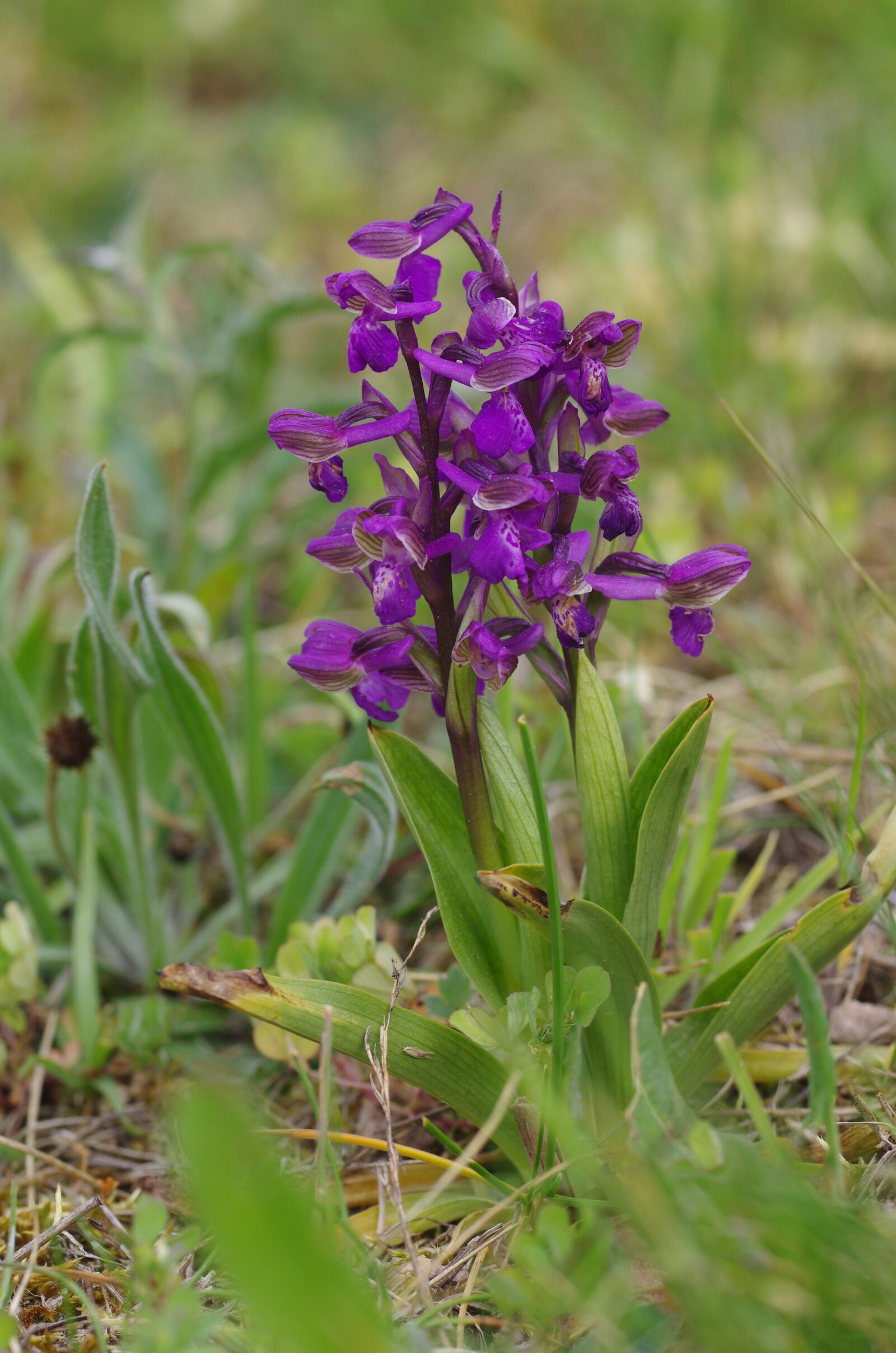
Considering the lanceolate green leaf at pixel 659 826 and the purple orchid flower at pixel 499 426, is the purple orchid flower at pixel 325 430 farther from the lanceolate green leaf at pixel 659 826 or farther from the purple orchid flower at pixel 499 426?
the lanceolate green leaf at pixel 659 826

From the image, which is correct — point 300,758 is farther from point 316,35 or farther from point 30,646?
point 316,35

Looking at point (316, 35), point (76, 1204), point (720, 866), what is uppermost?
point (316, 35)

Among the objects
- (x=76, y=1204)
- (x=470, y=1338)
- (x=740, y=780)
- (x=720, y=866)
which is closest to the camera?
(x=470, y=1338)

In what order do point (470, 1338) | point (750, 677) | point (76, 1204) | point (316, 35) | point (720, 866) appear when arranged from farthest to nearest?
point (316, 35) < point (750, 677) < point (720, 866) < point (76, 1204) < point (470, 1338)

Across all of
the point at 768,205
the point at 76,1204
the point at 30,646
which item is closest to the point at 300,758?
the point at 30,646

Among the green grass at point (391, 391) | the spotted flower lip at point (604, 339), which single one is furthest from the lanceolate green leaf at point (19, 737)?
the spotted flower lip at point (604, 339)

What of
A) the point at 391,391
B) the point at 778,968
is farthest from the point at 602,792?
the point at 391,391
